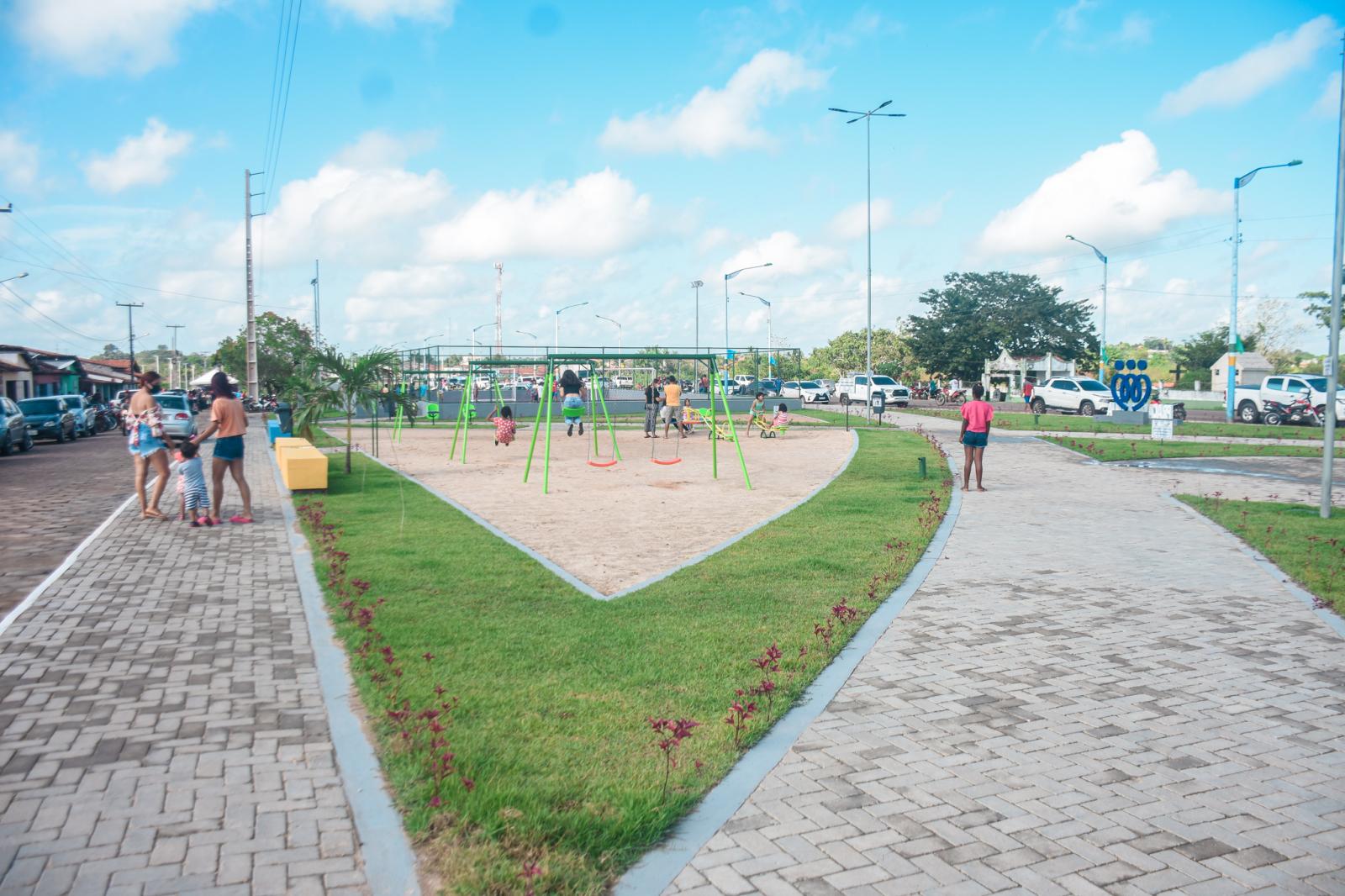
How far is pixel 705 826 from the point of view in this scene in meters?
4.23

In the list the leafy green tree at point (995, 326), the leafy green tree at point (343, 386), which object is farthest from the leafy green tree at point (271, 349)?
the leafy green tree at point (343, 386)

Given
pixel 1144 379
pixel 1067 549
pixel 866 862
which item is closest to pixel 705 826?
pixel 866 862

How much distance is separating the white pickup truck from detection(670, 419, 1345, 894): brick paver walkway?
30.9 meters

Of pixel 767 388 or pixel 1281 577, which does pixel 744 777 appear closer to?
pixel 1281 577

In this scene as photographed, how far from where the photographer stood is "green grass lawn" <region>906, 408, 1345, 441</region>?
29.4m

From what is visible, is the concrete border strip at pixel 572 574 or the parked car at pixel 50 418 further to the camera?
the parked car at pixel 50 418

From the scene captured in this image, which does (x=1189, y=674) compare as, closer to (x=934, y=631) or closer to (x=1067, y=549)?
(x=934, y=631)

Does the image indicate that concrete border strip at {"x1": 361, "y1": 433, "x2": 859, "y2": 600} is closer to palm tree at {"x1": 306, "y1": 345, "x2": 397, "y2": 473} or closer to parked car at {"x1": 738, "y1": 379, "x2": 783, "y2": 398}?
palm tree at {"x1": 306, "y1": 345, "x2": 397, "y2": 473}

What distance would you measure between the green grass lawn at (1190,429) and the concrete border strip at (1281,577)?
18.6 m

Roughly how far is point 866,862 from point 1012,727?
1.90 m

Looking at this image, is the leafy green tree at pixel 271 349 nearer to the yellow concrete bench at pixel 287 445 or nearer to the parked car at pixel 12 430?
the parked car at pixel 12 430

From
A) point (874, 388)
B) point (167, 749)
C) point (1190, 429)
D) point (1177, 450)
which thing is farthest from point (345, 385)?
point (874, 388)

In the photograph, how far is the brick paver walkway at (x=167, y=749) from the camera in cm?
386

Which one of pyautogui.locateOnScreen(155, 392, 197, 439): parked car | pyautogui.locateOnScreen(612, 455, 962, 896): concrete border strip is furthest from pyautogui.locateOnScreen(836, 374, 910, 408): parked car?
pyautogui.locateOnScreen(612, 455, 962, 896): concrete border strip
